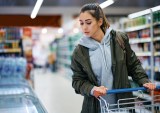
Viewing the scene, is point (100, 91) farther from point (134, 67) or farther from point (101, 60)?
point (134, 67)

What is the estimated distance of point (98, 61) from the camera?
233cm

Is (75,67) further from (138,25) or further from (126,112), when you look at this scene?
(138,25)

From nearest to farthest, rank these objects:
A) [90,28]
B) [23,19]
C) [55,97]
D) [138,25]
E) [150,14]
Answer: [90,28]
[150,14]
[138,25]
[55,97]
[23,19]

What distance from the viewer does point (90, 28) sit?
2.31m

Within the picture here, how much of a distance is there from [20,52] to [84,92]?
6.48m

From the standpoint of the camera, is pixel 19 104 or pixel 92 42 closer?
pixel 92 42

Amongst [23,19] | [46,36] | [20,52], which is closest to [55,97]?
[20,52]

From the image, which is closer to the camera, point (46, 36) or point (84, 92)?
point (84, 92)

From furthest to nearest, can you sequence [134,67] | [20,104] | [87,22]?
[20,104] → [134,67] → [87,22]

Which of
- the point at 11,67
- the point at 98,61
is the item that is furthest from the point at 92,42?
the point at 11,67

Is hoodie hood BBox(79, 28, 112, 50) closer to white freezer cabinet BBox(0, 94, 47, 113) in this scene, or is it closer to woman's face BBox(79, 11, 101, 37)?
woman's face BBox(79, 11, 101, 37)

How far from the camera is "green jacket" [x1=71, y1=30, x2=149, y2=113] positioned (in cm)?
231

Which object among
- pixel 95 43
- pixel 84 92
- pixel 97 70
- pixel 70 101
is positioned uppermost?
pixel 95 43

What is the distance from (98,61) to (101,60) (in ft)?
0.08
